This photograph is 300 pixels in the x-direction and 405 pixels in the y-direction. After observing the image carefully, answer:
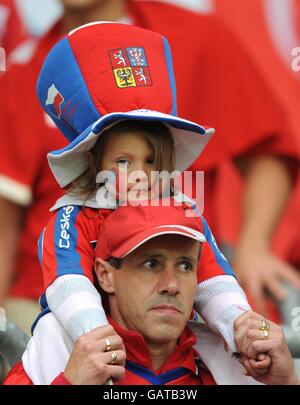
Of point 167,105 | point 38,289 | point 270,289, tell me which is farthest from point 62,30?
point 167,105

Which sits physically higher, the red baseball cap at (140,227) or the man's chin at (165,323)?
the red baseball cap at (140,227)

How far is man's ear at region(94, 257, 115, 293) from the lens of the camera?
4.85 feet

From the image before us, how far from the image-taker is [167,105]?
63.4 inches

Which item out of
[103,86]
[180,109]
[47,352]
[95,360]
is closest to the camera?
[95,360]

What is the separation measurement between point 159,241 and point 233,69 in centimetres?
147

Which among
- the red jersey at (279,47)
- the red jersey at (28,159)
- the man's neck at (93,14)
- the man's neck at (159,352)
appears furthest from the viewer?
the red jersey at (279,47)

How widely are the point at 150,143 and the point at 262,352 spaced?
0.33m

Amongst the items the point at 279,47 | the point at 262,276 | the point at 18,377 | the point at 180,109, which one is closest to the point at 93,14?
the point at 180,109

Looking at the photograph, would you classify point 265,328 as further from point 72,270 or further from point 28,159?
point 28,159

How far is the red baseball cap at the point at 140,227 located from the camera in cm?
142

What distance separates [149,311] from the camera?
1.44 meters

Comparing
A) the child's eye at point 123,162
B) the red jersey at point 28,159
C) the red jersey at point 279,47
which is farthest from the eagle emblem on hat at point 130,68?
the red jersey at point 279,47

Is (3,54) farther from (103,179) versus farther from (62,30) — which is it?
(103,179)

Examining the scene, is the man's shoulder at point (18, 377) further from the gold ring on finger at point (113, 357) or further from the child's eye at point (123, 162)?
the child's eye at point (123, 162)
